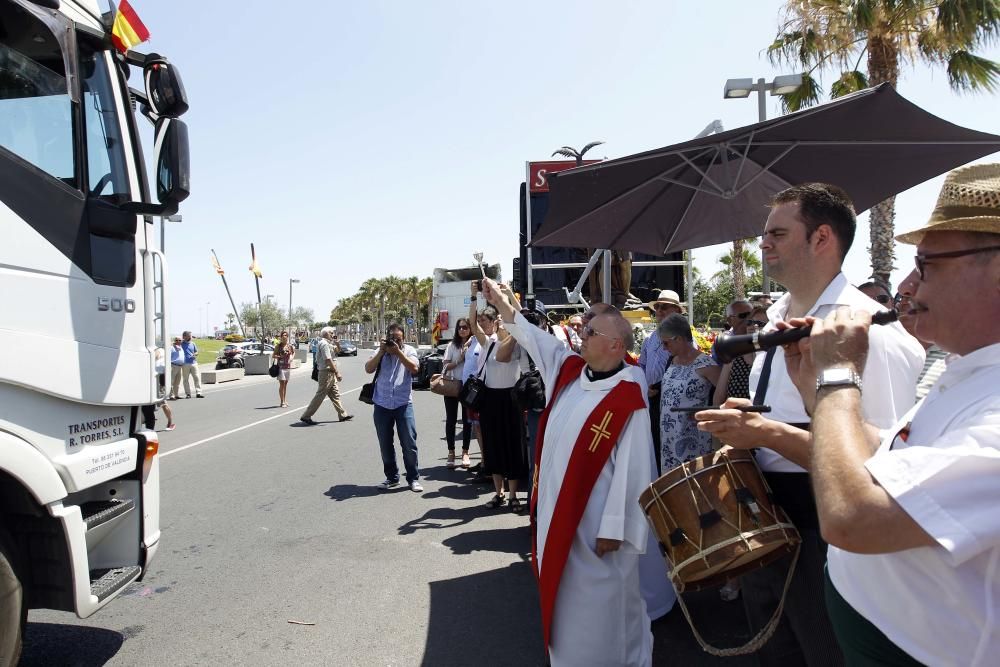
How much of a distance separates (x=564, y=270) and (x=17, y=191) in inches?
331

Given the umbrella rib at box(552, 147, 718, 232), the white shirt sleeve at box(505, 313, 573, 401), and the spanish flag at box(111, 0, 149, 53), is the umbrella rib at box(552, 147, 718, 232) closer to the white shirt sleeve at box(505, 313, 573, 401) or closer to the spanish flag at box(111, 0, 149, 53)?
the white shirt sleeve at box(505, 313, 573, 401)

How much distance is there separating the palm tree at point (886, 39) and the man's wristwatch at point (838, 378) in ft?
31.0

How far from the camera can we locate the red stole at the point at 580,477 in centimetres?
307

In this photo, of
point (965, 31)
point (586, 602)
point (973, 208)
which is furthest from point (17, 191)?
point (965, 31)

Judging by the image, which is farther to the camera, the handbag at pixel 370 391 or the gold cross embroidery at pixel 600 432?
the handbag at pixel 370 391

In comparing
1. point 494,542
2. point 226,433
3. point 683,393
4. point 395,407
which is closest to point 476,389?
point 395,407

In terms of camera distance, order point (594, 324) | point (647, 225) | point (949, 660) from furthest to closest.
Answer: point (647, 225) → point (594, 324) → point (949, 660)

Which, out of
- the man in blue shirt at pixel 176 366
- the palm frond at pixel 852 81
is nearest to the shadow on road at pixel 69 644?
the palm frond at pixel 852 81

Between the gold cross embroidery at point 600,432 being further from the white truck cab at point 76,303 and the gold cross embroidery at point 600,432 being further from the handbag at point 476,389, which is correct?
the handbag at point 476,389

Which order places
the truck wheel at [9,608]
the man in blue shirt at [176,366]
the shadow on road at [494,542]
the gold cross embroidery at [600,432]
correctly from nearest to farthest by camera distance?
the truck wheel at [9,608] < the gold cross embroidery at [600,432] < the shadow on road at [494,542] < the man in blue shirt at [176,366]

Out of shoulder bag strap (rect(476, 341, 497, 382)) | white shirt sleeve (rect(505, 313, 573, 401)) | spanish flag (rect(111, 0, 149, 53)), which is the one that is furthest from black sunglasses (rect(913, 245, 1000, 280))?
shoulder bag strap (rect(476, 341, 497, 382))

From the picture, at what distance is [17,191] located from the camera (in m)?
2.68

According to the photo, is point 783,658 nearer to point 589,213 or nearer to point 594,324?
point 594,324

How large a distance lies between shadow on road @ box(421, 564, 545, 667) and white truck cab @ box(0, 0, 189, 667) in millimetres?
1673
